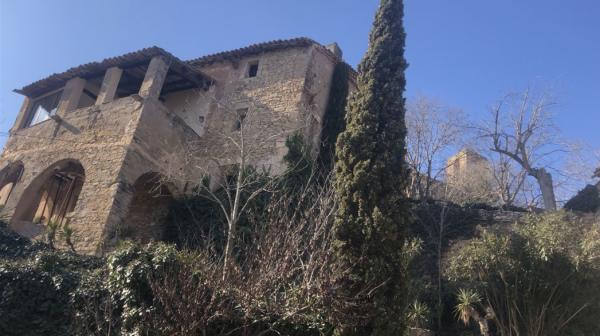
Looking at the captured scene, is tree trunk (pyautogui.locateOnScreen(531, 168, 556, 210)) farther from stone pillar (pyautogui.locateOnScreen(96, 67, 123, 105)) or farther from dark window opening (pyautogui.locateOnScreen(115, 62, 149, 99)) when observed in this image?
stone pillar (pyautogui.locateOnScreen(96, 67, 123, 105))

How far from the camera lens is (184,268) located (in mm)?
8297

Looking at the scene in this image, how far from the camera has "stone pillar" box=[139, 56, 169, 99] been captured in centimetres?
1734

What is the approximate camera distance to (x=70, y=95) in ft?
64.2

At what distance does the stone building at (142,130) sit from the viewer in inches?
633

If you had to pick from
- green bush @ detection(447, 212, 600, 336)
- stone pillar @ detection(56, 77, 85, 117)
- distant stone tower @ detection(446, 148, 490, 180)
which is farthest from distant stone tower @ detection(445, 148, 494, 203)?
stone pillar @ detection(56, 77, 85, 117)

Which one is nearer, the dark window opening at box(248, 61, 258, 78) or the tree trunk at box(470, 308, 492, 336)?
the tree trunk at box(470, 308, 492, 336)

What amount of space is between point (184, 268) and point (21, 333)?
14.6 feet

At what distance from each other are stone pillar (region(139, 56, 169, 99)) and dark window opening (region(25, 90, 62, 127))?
5208 millimetres

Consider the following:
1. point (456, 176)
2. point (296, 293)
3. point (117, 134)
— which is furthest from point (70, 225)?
point (456, 176)

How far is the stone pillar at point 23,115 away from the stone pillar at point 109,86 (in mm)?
5062

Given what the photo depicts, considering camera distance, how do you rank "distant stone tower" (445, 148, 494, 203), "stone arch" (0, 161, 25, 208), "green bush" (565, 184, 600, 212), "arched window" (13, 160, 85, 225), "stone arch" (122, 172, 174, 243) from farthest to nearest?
"distant stone tower" (445, 148, 494, 203) < "stone arch" (0, 161, 25, 208) < "green bush" (565, 184, 600, 212) < "arched window" (13, 160, 85, 225) < "stone arch" (122, 172, 174, 243)

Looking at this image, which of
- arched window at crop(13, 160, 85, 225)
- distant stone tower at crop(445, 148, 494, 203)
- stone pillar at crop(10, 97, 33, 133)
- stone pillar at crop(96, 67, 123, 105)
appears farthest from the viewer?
distant stone tower at crop(445, 148, 494, 203)

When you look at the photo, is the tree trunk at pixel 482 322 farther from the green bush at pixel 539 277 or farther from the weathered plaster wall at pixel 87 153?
the weathered plaster wall at pixel 87 153

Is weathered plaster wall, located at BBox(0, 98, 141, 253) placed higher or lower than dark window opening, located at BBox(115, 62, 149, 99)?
lower
